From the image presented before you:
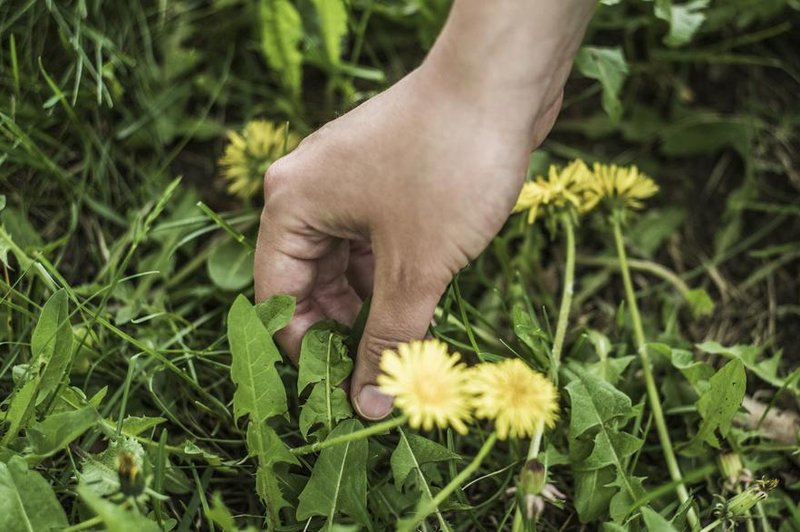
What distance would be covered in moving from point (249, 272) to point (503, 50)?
34.6 inches

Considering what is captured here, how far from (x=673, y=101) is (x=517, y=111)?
1.29 metres

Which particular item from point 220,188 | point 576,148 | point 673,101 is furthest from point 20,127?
point 673,101

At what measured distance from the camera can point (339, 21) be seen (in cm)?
205

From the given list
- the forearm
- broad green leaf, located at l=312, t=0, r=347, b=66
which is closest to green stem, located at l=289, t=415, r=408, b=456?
the forearm

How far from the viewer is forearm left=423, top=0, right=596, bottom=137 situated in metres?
1.21

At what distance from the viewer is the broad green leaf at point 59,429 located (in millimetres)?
1260

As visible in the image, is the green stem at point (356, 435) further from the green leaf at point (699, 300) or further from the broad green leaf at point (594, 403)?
the green leaf at point (699, 300)

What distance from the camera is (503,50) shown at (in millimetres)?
1217

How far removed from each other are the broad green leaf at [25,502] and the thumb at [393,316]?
21.5 inches

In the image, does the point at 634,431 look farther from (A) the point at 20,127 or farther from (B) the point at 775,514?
(A) the point at 20,127

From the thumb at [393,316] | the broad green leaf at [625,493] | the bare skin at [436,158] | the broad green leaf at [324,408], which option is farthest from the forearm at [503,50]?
the broad green leaf at [625,493]

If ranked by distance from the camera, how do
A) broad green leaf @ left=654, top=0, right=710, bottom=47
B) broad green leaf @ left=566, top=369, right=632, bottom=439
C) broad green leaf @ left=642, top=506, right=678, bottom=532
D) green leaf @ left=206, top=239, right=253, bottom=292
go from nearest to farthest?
broad green leaf @ left=642, top=506, right=678, bottom=532, broad green leaf @ left=566, top=369, right=632, bottom=439, green leaf @ left=206, top=239, right=253, bottom=292, broad green leaf @ left=654, top=0, right=710, bottom=47

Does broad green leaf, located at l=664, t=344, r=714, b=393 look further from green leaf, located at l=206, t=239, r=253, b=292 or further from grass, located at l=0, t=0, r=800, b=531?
green leaf, located at l=206, t=239, r=253, b=292

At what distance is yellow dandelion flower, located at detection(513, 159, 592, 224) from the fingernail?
1.56 ft
